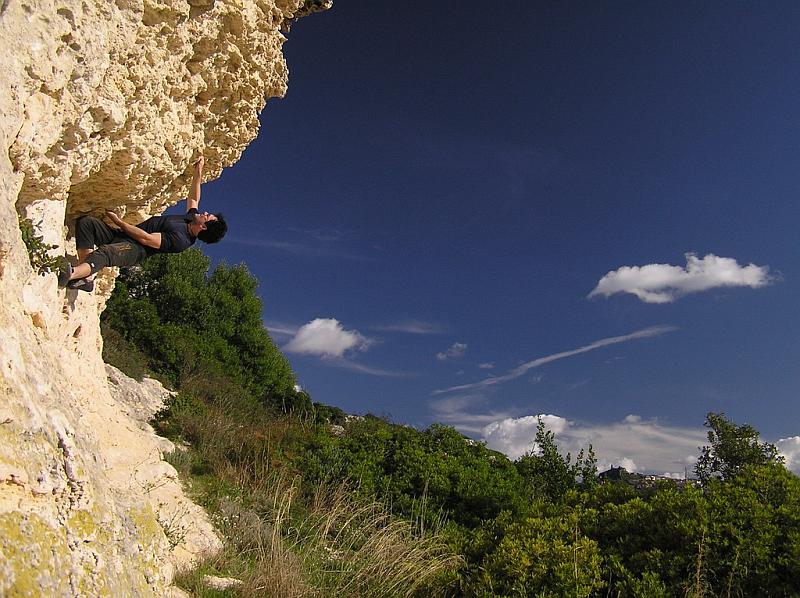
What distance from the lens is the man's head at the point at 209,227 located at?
255 inches

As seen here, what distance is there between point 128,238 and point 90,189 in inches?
24.4

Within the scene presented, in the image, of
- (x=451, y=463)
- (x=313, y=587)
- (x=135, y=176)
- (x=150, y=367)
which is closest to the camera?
(x=313, y=587)

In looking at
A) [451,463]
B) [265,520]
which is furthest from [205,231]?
[451,463]

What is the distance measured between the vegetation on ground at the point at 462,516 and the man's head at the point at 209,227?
10.4ft

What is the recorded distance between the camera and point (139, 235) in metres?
6.00

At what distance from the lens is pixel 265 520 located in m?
7.34

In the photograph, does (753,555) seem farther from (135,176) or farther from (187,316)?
(187,316)

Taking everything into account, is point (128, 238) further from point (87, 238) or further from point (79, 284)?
point (79, 284)

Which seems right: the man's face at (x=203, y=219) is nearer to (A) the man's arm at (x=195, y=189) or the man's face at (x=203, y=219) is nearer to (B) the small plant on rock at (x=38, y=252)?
(A) the man's arm at (x=195, y=189)

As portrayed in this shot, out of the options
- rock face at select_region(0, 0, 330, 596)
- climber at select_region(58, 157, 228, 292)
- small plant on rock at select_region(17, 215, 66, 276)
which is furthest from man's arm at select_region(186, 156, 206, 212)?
small plant on rock at select_region(17, 215, 66, 276)

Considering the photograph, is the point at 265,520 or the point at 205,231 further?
the point at 265,520

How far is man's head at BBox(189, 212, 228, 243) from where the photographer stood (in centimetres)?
648

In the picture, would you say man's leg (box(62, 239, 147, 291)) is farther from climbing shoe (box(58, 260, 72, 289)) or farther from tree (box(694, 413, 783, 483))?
tree (box(694, 413, 783, 483))

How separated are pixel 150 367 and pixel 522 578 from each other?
16884mm
